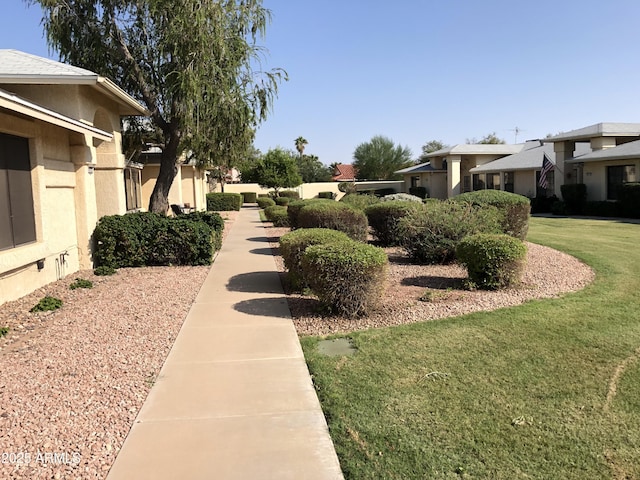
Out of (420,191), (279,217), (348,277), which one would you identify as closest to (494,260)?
(348,277)

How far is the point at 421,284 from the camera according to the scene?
30.2 ft

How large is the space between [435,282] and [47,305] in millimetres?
6324

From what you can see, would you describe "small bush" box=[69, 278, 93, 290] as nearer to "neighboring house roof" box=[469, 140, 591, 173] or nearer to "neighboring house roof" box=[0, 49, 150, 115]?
"neighboring house roof" box=[0, 49, 150, 115]

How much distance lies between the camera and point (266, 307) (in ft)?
25.7

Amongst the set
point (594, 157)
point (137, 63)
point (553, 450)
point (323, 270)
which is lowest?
point (553, 450)

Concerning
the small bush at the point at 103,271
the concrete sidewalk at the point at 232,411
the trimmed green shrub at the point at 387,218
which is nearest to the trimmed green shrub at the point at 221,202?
the trimmed green shrub at the point at 387,218

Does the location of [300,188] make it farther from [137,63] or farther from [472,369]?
[472,369]

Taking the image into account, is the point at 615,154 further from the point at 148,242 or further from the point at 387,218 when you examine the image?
the point at 148,242

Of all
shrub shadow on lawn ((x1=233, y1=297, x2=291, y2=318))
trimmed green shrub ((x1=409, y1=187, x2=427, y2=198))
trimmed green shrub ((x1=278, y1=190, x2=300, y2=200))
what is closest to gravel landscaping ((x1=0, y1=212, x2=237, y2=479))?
shrub shadow on lawn ((x1=233, y1=297, x2=291, y2=318))

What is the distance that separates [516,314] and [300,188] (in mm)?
48227

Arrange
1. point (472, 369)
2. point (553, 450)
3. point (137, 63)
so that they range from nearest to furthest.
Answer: point (553, 450) < point (472, 369) < point (137, 63)

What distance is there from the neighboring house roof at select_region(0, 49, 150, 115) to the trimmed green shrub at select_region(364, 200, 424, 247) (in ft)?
22.5

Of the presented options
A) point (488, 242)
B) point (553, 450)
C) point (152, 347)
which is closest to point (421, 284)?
point (488, 242)

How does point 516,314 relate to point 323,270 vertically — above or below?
below
